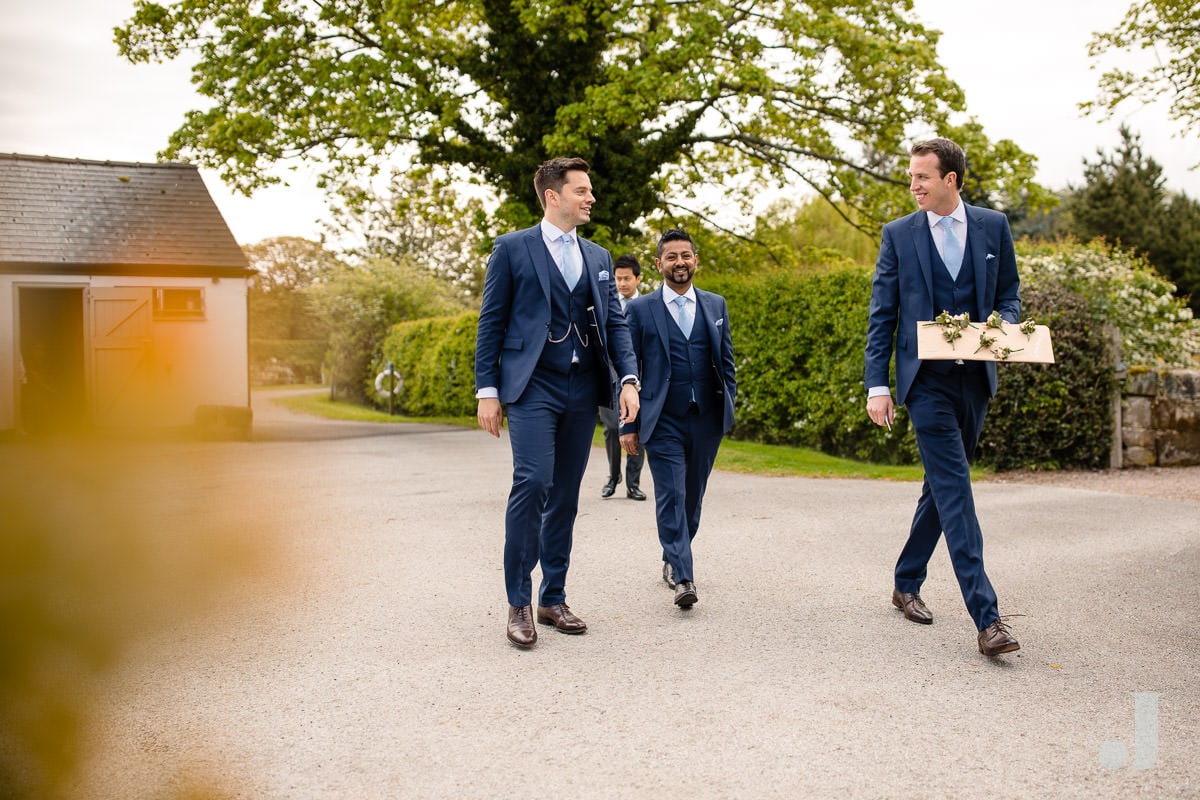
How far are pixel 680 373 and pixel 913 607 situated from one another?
1717 millimetres

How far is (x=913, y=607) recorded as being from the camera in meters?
4.92

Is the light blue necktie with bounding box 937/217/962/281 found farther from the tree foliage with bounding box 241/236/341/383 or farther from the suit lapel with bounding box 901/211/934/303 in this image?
the tree foliage with bounding box 241/236/341/383

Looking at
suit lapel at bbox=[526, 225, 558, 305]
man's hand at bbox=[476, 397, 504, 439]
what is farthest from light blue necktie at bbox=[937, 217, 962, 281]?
man's hand at bbox=[476, 397, 504, 439]

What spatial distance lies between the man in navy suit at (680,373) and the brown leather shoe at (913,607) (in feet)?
3.83

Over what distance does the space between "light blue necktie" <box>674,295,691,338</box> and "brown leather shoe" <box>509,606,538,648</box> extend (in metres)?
1.82

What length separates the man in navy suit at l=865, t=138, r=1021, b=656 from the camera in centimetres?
446

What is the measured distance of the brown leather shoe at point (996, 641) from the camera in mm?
4148

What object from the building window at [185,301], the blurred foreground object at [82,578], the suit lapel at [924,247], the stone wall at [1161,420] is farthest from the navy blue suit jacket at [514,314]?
the building window at [185,301]

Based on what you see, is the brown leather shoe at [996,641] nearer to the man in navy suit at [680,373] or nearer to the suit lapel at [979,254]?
the suit lapel at [979,254]

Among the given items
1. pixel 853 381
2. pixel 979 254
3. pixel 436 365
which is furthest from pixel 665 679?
pixel 436 365

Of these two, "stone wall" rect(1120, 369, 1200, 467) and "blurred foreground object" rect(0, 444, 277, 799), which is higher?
"blurred foreground object" rect(0, 444, 277, 799)

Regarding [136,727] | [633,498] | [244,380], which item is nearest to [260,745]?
[136,727]

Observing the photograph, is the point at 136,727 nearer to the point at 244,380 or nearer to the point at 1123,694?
the point at 1123,694

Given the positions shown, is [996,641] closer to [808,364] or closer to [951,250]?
[951,250]
